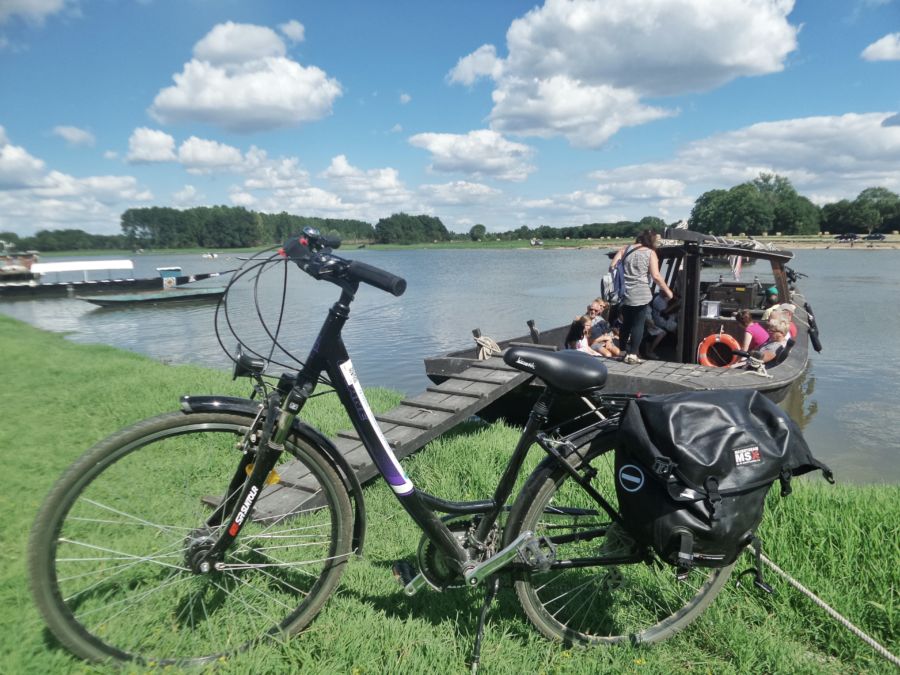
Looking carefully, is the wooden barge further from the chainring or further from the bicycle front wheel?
the bicycle front wheel

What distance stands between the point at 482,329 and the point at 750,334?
1095 cm

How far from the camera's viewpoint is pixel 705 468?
1.96 metres

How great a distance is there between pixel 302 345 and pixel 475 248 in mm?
99815

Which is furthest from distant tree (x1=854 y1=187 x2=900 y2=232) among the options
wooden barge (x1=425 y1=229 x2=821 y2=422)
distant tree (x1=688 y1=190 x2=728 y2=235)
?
wooden barge (x1=425 y1=229 x2=821 y2=422)

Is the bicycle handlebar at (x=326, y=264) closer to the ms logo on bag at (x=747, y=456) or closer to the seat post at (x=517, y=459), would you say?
the seat post at (x=517, y=459)

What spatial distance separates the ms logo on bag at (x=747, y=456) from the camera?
1.99 meters

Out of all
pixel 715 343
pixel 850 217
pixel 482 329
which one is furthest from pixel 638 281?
pixel 850 217

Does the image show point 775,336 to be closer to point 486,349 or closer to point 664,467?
point 486,349

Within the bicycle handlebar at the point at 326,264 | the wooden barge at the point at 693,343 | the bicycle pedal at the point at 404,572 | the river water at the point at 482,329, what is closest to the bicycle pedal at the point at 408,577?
the bicycle pedal at the point at 404,572

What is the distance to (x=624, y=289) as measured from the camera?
7.29 meters

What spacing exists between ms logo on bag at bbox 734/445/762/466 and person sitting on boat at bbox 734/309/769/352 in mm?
6522

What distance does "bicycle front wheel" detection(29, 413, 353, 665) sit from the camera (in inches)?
77.2

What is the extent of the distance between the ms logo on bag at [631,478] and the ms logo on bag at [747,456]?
1.13 feet

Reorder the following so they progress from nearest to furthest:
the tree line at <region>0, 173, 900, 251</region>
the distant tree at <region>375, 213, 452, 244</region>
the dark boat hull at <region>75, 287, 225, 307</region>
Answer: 1. the dark boat hull at <region>75, 287, 225, 307</region>
2. the tree line at <region>0, 173, 900, 251</region>
3. the distant tree at <region>375, 213, 452, 244</region>
